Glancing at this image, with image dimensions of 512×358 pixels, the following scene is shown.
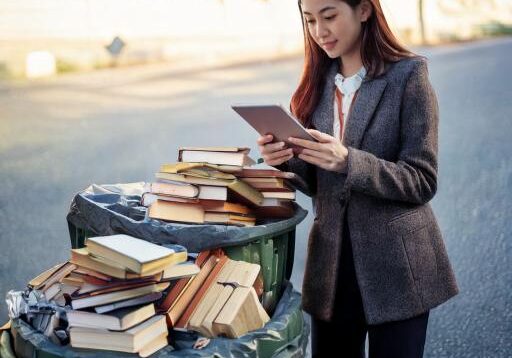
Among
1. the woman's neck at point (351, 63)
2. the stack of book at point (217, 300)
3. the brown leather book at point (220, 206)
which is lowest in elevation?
the stack of book at point (217, 300)

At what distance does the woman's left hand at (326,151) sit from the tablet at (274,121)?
2 cm

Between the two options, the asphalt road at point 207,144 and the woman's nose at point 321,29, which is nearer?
the woman's nose at point 321,29

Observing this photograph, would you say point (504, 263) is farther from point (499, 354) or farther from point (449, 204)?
point (499, 354)

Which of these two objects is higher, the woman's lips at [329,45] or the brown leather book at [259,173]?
the woman's lips at [329,45]

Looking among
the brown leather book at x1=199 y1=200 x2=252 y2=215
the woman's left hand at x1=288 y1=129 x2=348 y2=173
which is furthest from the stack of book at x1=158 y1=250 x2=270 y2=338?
the woman's left hand at x1=288 y1=129 x2=348 y2=173

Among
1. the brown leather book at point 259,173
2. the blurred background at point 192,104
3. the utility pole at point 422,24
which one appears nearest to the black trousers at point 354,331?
the brown leather book at point 259,173

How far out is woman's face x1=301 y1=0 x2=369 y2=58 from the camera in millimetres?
1664

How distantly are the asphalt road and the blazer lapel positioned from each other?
1573 mm

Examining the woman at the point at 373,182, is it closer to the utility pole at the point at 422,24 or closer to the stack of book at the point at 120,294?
the stack of book at the point at 120,294

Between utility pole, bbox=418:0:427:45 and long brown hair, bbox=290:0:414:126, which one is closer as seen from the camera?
Answer: long brown hair, bbox=290:0:414:126

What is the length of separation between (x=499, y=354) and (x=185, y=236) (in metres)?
1.76

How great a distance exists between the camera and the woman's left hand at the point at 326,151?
156cm

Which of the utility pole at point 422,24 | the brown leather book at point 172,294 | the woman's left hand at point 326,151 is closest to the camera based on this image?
the woman's left hand at point 326,151

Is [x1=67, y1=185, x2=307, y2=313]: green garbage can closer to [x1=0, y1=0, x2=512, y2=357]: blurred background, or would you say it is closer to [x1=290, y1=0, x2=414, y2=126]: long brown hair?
→ [x1=290, y1=0, x2=414, y2=126]: long brown hair
